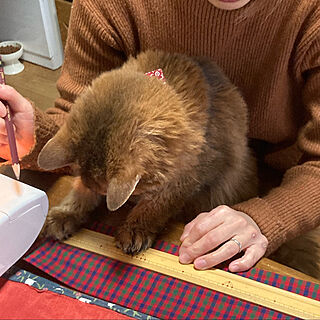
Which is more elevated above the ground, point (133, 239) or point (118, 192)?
point (118, 192)

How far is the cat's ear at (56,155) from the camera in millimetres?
890

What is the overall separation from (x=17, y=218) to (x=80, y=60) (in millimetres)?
523

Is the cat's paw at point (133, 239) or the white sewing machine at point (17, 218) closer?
the white sewing machine at point (17, 218)

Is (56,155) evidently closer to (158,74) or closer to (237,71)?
A: (158,74)

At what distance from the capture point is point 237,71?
3.93ft

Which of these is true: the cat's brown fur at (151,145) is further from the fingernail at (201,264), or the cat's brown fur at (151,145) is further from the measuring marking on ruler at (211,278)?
the fingernail at (201,264)

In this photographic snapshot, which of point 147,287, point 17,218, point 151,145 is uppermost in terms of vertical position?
point 151,145

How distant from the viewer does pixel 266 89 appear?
3.93ft

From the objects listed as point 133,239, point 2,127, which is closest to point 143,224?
point 133,239

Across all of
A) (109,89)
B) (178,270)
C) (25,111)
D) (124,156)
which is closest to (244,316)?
(178,270)

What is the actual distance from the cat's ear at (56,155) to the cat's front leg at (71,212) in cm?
16

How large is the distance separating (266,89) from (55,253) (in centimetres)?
67

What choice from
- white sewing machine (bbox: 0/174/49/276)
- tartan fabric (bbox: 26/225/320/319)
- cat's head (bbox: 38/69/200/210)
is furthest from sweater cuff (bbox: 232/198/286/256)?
white sewing machine (bbox: 0/174/49/276)

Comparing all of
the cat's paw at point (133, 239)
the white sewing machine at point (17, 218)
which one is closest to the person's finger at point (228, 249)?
the cat's paw at point (133, 239)
